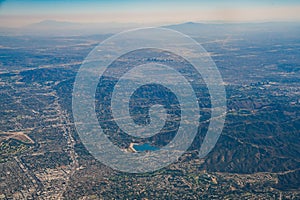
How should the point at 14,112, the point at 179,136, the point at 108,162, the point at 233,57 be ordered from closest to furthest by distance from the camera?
the point at 108,162 → the point at 179,136 → the point at 14,112 → the point at 233,57

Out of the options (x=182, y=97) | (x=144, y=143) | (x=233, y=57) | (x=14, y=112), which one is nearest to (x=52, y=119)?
(x=14, y=112)

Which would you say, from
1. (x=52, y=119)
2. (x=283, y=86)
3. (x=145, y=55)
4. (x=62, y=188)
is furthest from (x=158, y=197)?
(x=145, y=55)

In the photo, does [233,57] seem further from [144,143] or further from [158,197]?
[158,197]

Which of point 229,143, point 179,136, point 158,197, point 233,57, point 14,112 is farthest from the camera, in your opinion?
point 233,57

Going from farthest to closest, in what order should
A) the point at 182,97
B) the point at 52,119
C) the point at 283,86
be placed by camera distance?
the point at 283,86
the point at 182,97
the point at 52,119

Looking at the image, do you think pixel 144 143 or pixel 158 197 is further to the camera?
pixel 144 143

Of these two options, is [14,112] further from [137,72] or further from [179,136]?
[137,72]


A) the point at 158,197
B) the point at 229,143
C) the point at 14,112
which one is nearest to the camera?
the point at 158,197

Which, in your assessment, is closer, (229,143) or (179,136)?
(229,143)

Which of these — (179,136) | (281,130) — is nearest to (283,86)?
(281,130)
